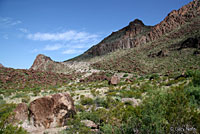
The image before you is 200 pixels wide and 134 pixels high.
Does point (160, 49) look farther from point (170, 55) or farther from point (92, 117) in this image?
point (92, 117)

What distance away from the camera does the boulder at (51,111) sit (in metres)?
5.54

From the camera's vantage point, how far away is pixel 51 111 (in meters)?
5.73

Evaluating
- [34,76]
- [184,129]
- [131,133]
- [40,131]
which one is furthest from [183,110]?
[34,76]

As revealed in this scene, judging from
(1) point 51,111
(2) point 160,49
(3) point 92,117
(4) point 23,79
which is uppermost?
(2) point 160,49

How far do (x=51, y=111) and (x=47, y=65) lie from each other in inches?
1824

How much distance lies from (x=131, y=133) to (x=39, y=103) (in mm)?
4274

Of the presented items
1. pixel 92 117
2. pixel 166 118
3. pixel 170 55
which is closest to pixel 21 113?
pixel 92 117

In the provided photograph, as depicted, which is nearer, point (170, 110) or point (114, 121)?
point (170, 110)

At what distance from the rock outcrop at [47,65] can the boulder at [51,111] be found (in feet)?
123

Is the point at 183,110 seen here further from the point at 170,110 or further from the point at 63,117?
the point at 63,117

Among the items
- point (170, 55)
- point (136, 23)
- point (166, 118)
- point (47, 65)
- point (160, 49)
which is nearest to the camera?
point (166, 118)

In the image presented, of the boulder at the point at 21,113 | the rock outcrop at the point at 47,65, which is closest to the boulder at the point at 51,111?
the boulder at the point at 21,113

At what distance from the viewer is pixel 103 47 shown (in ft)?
209

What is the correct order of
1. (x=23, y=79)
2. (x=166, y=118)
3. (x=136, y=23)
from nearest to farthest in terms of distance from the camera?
(x=166, y=118) < (x=23, y=79) < (x=136, y=23)
